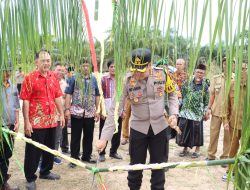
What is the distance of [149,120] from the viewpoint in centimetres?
309

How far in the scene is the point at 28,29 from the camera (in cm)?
72

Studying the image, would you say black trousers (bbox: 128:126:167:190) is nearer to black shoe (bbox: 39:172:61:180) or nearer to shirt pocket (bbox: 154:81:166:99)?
shirt pocket (bbox: 154:81:166:99)

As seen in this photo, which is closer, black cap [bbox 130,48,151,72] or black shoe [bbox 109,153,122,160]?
black cap [bbox 130,48,151,72]

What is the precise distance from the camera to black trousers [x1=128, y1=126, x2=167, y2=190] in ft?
10.2

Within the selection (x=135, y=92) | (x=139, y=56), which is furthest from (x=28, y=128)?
(x=139, y=56)

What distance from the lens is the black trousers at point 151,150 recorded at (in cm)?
312

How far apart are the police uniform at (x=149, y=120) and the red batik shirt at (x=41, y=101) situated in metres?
1.09

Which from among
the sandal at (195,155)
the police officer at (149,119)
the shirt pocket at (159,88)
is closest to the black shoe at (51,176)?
the police officer at (149,119)

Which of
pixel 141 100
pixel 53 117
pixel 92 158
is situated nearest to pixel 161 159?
pixel 141 100

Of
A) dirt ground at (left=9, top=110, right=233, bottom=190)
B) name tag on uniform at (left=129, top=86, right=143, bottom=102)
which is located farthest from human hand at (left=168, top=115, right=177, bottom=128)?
dirt ground at (left=9, top=110, right=233, bottom=190)

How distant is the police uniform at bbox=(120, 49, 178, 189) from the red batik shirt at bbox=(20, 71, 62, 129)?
1.09m

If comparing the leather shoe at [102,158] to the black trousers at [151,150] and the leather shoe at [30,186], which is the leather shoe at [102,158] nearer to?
the leather shoe at [30,186]

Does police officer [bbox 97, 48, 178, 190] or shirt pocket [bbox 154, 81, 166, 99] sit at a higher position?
shirt pocket [bbox 154, 81, 166, 99]

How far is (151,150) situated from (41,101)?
1344 mm
